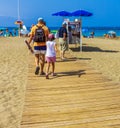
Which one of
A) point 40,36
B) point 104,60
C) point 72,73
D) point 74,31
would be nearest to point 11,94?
point 40,36

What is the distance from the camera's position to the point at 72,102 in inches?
252

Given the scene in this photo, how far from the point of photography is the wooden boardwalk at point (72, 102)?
5281 mm

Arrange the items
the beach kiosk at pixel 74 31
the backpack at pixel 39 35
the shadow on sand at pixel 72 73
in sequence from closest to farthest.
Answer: the backpack at pixel 39 35 < the shadow on sand at pixel 72 73 < the beach kiosk at pixel 74 31

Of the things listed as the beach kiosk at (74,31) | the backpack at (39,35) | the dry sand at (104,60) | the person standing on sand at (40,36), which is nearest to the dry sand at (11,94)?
the person standing on sand at (40,36)

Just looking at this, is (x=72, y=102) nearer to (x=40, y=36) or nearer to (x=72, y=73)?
(x=40, y=36)

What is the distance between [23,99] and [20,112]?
0.89 m

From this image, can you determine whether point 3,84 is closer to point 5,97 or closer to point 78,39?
point 5,97

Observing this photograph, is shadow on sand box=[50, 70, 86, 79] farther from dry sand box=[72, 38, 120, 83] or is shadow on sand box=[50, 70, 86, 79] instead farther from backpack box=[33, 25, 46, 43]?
backpack box=[33, 25, 46, 43]

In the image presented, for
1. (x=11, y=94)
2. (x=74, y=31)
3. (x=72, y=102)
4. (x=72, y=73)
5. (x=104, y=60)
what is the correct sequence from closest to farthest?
(x=72, y=102), (x=11, y=94), (x=72, y=73), (x=104, y=60), (x=74, y=31)

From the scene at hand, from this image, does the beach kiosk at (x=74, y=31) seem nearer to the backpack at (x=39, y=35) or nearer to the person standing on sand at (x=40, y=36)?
the person standing on sand at (x=40, y=36)

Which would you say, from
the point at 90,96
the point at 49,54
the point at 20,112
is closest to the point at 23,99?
the point at 20,112

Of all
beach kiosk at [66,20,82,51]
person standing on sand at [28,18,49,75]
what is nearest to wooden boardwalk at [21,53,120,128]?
person standing on sand at [28,18,49,75]

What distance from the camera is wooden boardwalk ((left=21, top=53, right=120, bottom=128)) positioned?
17.3 ft

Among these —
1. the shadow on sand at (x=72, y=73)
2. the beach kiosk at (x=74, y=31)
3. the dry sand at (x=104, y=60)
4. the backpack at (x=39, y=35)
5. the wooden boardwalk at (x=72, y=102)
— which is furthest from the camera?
the beach kiosk at (x=74, y=31)
